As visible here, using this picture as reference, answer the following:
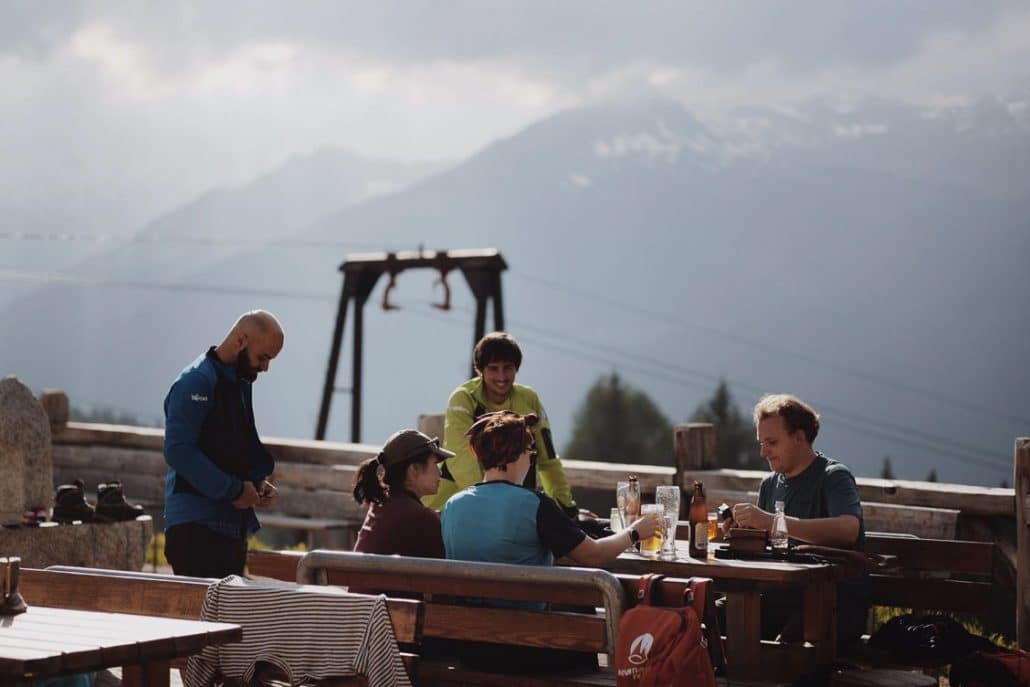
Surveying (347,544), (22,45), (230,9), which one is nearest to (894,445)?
(230,9)

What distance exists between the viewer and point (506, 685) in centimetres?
486

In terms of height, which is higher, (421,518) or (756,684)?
(421,518)

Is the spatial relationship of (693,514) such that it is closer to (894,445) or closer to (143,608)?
(143,608)

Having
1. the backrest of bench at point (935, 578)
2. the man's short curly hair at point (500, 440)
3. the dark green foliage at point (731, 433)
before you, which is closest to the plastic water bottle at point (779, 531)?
the backrest of bench at point (935, 578)

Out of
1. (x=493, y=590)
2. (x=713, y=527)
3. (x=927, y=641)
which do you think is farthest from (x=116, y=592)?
(x=927, y=641)

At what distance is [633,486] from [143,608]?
1980 mm

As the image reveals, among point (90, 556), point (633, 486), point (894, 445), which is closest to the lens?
point (633, 486)

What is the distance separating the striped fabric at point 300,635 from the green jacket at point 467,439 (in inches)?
92.2

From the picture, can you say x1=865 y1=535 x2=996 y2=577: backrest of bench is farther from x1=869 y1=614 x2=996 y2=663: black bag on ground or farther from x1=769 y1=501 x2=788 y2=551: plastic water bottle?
x1=769 y1=501 x2=788 y2=551: plastic water bottle

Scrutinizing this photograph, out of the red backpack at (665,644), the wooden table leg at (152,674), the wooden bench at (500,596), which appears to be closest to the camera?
the wooden table leg at (152,674)

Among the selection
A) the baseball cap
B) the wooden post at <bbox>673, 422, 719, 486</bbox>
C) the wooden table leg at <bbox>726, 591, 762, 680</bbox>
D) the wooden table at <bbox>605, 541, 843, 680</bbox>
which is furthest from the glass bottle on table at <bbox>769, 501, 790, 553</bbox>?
the wooden post at <bbox>673, 422, 719, 486</bbox>

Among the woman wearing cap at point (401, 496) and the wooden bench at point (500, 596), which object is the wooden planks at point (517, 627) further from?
the woman wearing cap at point (401, 496)

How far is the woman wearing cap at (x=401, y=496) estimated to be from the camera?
17.8 feet

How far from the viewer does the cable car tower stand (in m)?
14.8
